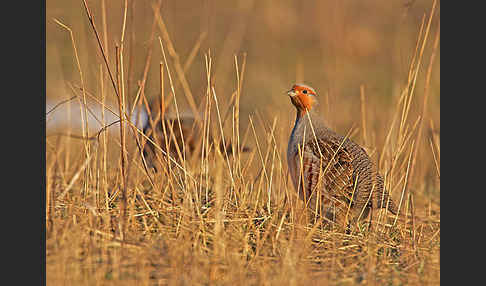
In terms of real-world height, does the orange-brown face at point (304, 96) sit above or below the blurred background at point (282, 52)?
below

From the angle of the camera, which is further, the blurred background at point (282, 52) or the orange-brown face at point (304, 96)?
the blurred background at point (282, 52)

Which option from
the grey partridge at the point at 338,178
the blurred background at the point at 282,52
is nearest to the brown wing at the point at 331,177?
the grey partridge at the point at 338,178

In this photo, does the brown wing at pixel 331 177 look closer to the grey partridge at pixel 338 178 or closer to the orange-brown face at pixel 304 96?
the grey partridge at pixel 338 178

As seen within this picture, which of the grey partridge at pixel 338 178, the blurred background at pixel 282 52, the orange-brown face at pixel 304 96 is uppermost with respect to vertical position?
the blurred background at pixel 282 52

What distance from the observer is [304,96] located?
4406mm

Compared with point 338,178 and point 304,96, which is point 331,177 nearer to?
point 338,178

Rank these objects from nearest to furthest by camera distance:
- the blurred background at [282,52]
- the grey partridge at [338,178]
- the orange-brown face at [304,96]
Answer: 1. the grey partridge at [338,178]
2. the orange-brown face at [304,96]
3. the blurred background at [282,52]

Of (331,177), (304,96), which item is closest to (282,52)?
(304,96)

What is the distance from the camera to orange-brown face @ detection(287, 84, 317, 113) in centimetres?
440

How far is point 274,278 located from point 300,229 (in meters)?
0.52

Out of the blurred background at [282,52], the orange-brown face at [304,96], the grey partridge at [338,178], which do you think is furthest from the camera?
the blurred background at [282,52]

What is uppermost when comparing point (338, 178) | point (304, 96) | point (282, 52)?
point (282, 52)

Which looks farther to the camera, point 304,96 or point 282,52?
point 282,52

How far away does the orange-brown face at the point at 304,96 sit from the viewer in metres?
4.40
